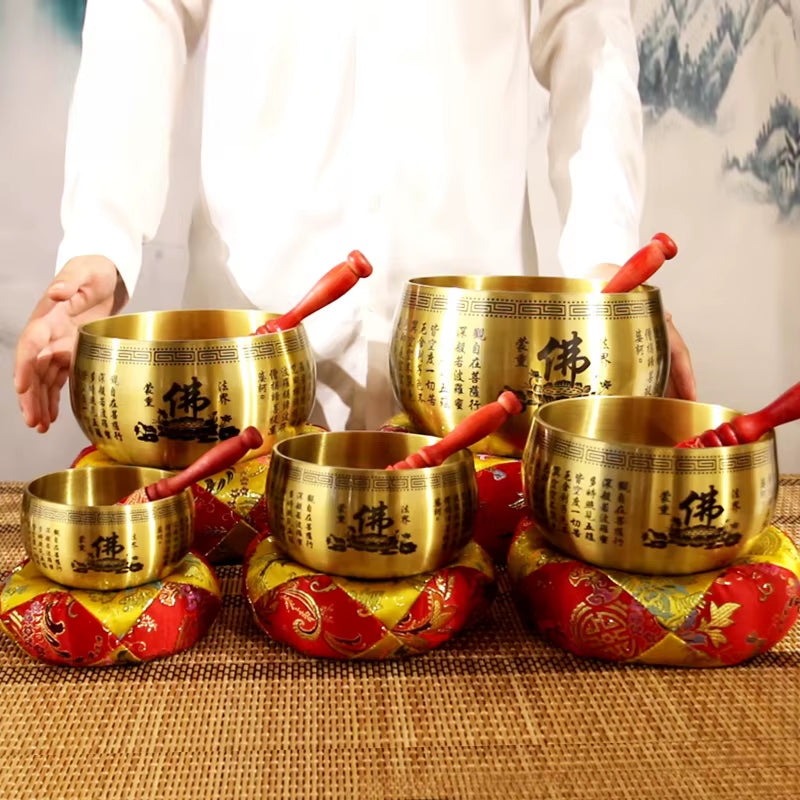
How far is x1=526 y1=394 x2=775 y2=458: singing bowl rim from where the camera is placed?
61cm

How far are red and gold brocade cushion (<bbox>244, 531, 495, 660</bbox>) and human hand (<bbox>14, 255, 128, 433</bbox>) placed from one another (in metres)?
0.39

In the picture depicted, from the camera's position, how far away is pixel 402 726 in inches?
22.9

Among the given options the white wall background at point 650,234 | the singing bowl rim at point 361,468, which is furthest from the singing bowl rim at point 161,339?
the white wall background at point 650,234

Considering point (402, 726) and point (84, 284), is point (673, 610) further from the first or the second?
point (84, 284)

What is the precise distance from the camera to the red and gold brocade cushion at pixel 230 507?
0.81m

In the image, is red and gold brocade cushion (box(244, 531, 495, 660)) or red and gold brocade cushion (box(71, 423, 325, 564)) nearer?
red and gold brocade cushion (box(244, 531, 495, 660))


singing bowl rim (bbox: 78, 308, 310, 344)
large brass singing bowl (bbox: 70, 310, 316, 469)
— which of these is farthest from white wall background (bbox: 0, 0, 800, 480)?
large brass singing bowl (bbox: 70, 310, 316, 469)

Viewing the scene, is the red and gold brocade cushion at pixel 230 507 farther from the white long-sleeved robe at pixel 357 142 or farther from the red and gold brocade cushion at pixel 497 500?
the white long-sleeved robe at pixel 357 142

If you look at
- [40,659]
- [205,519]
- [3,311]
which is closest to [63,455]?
[3,311]

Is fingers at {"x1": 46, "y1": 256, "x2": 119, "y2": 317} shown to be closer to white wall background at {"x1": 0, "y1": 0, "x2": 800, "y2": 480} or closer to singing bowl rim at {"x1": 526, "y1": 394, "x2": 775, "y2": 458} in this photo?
white wall background at {"x1": 0, "y1": 0, "x2": 800, "y2": 480}

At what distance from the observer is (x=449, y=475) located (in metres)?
0.65

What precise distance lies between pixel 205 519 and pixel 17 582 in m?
0.18

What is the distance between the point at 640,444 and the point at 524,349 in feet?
0.44

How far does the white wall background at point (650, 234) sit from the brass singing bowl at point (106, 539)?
0.64 metres
